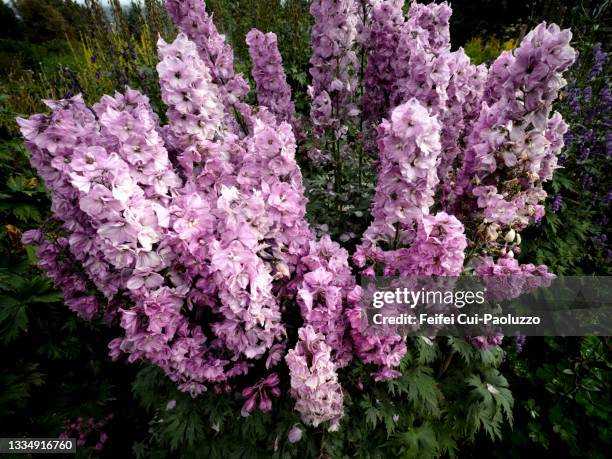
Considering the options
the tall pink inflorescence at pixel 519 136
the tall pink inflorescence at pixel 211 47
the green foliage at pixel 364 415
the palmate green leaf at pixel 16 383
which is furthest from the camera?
the tall pink inflorescence at pixel 211 47

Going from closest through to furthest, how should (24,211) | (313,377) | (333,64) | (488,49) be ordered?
1. (313,377)
2. (333,64)
3. (24,211)
4. (488,49)

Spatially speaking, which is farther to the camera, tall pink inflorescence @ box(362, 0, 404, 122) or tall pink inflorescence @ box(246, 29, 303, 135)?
tall pink inflorescence @ box(246, 29, 303, 135)

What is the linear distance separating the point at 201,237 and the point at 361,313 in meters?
0.82

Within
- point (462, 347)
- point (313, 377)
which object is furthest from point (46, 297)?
point (462, 347)

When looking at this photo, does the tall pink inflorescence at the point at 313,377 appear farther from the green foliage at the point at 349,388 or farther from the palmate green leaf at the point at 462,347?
the palmate green leaf at the point at 462,347

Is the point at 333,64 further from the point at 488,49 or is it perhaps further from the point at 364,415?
the point at 488,49

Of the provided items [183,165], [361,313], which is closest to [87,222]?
[183,165]

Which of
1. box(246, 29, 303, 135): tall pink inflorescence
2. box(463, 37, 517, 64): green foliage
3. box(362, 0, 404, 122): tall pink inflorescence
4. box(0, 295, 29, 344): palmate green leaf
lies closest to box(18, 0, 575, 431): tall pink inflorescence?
box(362, 0, 404, 122): tall pink inflorescence

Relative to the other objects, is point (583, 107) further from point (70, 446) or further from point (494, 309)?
point (70, 446)

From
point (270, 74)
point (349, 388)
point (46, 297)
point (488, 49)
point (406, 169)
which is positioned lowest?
point (349, 388)

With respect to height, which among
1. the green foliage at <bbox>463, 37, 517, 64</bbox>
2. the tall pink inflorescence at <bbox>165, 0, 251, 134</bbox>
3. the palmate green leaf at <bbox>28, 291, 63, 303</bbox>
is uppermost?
the green foliage at <bbox>463, 37, 517, 64</bbox>

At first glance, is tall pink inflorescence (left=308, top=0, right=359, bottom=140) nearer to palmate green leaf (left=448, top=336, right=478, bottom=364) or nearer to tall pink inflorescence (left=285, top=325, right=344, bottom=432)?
palmate green leaf (left=448, top=336, right=478, bottom=364)

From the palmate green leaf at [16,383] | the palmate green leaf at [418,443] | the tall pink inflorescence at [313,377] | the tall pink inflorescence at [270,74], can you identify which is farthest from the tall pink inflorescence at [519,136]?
the palmate green leaf at [16,383]

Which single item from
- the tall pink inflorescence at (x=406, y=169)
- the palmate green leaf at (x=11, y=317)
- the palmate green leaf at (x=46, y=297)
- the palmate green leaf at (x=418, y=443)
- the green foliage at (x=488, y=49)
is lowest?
the palmate green leaf at (x=418, y=443)
